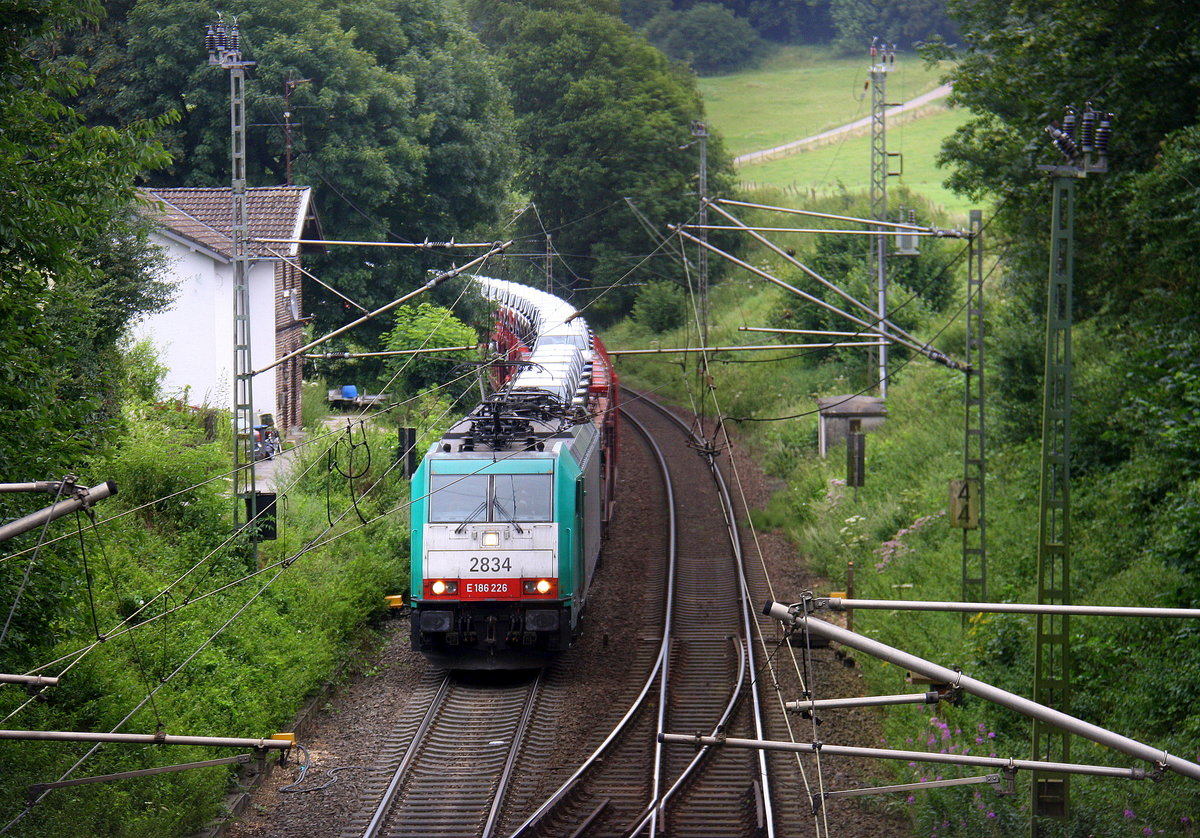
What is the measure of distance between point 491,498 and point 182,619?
3.99 metres

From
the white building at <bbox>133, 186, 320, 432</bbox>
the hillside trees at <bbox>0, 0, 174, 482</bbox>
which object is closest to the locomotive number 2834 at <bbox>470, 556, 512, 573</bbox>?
the hillside trees at <bbox>0, 0, 174, 482</bbox>

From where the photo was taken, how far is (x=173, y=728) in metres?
12.5

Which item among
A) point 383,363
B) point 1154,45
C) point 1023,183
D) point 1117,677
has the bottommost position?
point 1117,677

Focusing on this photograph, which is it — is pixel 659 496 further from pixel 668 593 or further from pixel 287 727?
pixel 287 727

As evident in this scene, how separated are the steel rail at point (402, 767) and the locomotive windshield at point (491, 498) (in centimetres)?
220

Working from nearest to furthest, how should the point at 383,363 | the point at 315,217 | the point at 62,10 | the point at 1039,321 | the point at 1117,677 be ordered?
the point at 62,10, the point at 1117,677, the point at 1039,321, the point at 315,217, the point at 383,363

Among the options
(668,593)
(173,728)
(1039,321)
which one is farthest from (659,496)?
(173,728)

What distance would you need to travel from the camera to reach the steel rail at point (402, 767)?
11552mm

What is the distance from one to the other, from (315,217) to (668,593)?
16792mm

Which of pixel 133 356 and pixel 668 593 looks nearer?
Result: pixel 668 593

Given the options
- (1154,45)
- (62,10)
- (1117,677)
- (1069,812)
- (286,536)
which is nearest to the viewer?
(1069,812)

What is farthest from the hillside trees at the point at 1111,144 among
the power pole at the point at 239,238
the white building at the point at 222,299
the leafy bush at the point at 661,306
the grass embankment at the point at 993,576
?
the leafy bush at the point at 661,306

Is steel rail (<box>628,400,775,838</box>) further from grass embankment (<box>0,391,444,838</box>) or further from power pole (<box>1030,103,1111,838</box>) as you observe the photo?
grass embankment (<box>0,391,444,838</box>)

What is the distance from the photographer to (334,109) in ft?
113
